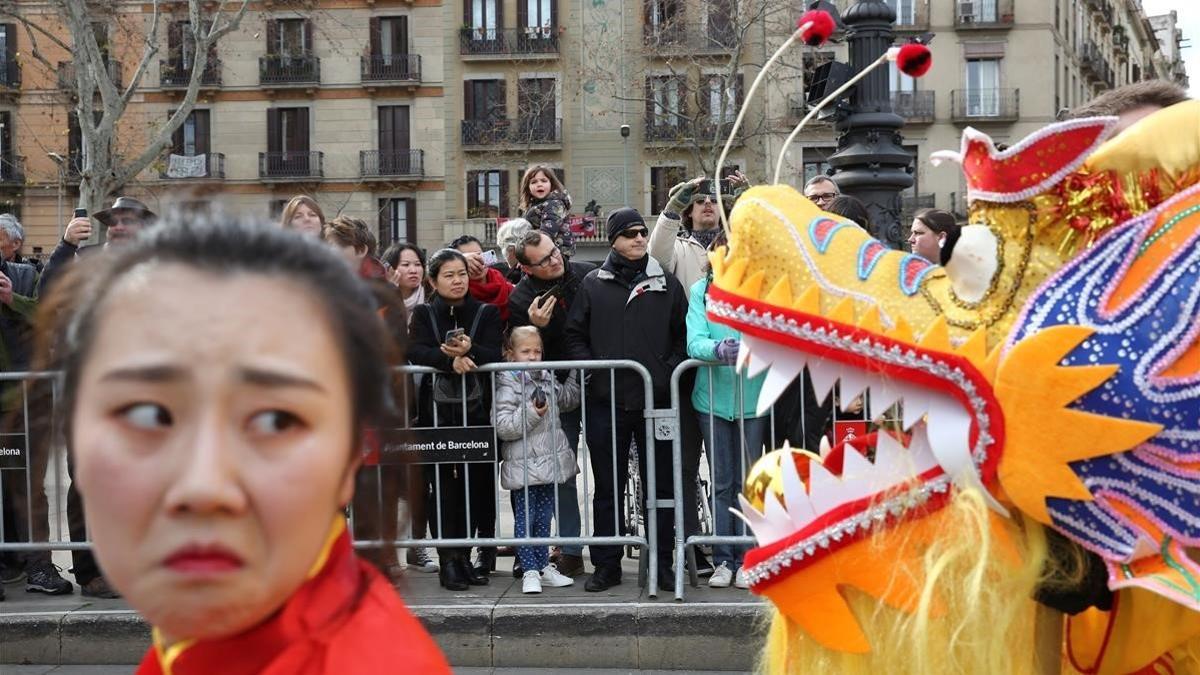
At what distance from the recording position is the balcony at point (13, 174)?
117 ft

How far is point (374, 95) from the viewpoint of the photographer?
37.0 meters

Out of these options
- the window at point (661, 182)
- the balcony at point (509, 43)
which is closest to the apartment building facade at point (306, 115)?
the balcony at point (509, 43)

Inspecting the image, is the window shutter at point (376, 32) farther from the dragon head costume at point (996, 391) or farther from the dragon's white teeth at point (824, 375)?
the dragon's white teeth at point (824, 375)

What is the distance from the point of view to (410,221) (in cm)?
3712

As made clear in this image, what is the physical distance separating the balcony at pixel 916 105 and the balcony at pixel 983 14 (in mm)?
2231

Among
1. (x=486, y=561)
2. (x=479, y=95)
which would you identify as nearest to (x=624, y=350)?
(x=486, y=561)

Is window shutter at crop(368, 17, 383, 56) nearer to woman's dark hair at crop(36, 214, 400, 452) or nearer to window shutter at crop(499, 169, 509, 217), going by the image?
window shutter at crop(499, 169, 509, 217)

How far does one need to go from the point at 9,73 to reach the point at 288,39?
7798 mm

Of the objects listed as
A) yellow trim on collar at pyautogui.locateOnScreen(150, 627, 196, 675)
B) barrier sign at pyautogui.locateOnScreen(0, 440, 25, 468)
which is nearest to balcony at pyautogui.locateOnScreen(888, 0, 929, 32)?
barrier sign at pyautogui.locateOnScreen(0, 440, 25, 468)

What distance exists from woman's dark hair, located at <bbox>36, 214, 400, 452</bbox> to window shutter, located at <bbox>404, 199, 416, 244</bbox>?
3571cm

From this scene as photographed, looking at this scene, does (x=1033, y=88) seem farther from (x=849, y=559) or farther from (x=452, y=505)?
(x=849, y=559)

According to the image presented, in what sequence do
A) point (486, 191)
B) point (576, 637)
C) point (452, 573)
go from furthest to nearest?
point (486, 191) < point (452, 573) < point (576, 637)

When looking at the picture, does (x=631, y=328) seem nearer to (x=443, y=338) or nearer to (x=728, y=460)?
(x=728, y=460)

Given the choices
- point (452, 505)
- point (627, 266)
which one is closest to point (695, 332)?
point (627, 266)
